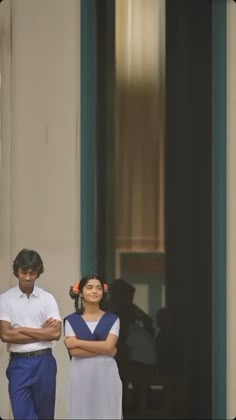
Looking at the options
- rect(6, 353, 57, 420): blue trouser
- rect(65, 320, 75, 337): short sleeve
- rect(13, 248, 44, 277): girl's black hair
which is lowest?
rect(6, 353, 57, 420): blue trouser

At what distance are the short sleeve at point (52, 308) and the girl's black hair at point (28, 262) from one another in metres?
0.06

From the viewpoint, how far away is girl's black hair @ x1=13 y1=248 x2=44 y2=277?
1.33 m

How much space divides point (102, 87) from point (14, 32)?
0.67 feet

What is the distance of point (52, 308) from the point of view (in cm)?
133

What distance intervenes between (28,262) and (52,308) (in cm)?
10

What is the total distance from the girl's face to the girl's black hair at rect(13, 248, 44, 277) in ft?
0.33

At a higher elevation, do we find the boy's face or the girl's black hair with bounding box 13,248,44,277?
the girl's black hair with bounding box 13,248,44,277

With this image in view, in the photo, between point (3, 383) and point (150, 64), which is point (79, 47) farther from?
point (3, 383)

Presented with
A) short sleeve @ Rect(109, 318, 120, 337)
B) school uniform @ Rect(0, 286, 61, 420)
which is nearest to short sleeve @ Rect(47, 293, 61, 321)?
school uniform @ Rect(0, 286, 61, 420)
